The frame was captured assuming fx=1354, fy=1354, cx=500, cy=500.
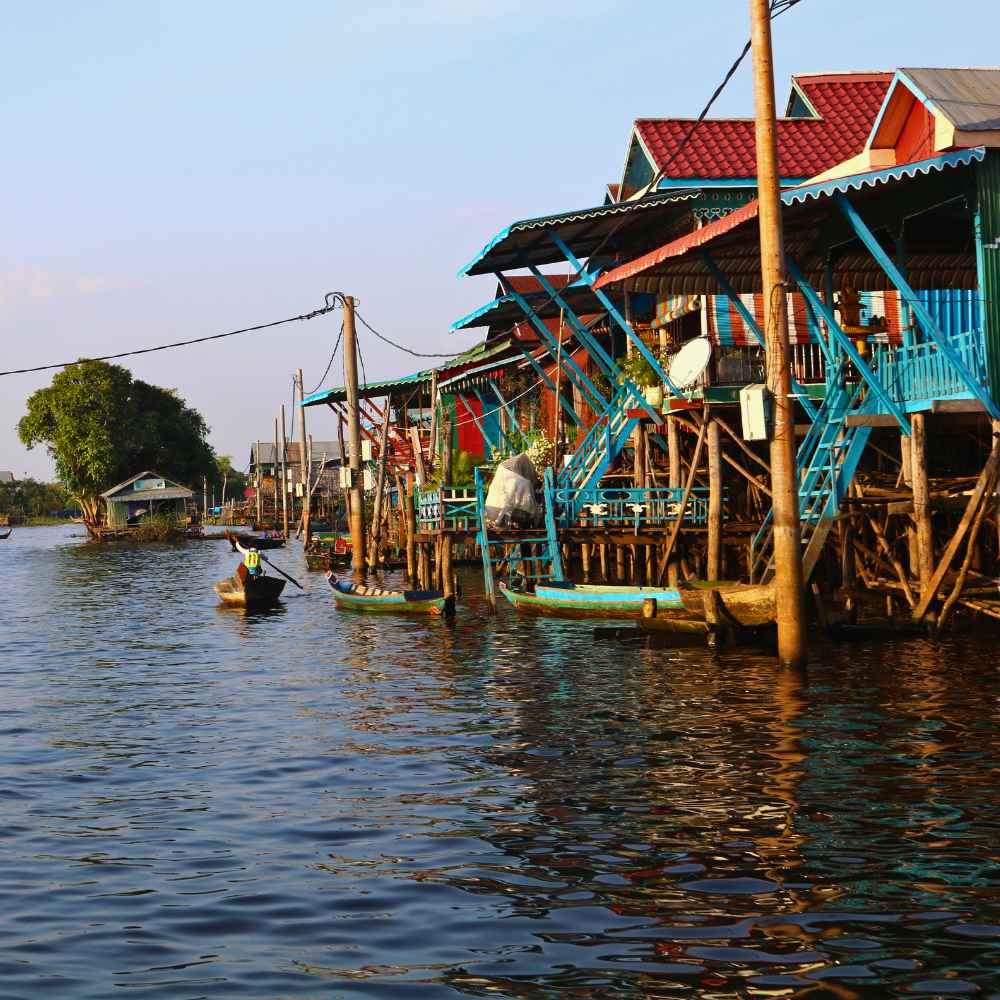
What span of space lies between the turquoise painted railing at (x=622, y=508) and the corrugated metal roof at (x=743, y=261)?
4.05 metres

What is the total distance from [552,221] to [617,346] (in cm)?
908

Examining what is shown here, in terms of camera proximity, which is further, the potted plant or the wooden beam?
the potted plant

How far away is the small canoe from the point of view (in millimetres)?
32250

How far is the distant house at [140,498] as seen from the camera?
3733 inches

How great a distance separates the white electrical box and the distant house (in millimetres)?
82094

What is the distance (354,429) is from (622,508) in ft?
42.7

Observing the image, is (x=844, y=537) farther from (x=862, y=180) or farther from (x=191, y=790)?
(x=191, y=790)

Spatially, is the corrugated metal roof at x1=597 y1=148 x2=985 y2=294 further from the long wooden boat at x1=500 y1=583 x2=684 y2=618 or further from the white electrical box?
the long wooden boat at x1=500 y1=583 x2=684 y2=618

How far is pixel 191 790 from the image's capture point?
468 inches

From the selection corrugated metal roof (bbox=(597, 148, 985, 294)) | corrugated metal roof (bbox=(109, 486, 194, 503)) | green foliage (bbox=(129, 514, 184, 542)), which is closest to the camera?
corrugated metal roof (bbox=(597, 148, 985, 294))

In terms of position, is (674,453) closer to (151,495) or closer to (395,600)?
(395,600)

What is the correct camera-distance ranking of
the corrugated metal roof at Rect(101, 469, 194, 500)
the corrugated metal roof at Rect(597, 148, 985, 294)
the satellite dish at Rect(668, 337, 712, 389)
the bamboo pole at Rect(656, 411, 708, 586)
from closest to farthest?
1. the corrugated metal roof at Rect(597, 148, 985, 294)
2. the satellite dish at Rect(668, 337, 712, 389)
3. the bamboo pole at Rect(656, 411, 708, 586)
4. the corrugated metal roof at Rect(101, 469, 194, 500)

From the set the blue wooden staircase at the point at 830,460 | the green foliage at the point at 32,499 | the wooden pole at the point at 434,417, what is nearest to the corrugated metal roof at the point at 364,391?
the wooden pole at the point at 434,417

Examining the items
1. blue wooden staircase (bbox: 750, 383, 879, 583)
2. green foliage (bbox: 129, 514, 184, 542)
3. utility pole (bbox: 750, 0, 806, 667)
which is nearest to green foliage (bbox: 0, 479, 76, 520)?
green foliage (bbox: 129, 514, 184, 542)
